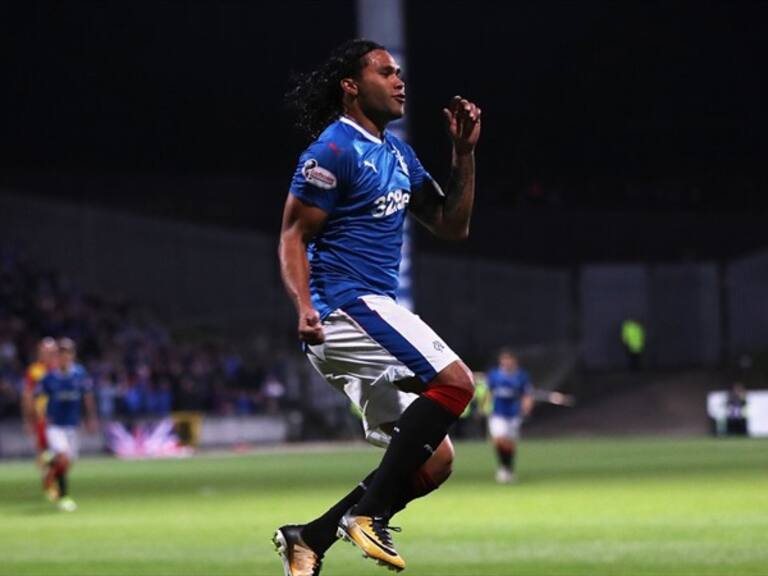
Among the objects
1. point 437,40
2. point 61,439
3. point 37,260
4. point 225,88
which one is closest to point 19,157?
point 37,260

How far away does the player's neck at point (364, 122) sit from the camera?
7695 mm

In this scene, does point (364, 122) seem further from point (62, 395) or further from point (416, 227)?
point (416, 227)

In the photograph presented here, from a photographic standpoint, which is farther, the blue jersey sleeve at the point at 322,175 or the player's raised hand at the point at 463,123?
the player's raised hand at the point at 463,123

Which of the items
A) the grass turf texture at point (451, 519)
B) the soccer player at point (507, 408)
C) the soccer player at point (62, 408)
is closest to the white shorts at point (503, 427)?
the soccer player at point (507, 408)

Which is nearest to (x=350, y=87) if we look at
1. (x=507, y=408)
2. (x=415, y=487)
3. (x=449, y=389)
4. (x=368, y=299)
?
(x=368, y=299)

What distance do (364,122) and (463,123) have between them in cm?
47

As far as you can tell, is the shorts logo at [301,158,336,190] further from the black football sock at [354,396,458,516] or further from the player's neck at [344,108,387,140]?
the black football sock at [354,396,458,516]

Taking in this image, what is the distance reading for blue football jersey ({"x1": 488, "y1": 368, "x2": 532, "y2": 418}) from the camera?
24.9 m

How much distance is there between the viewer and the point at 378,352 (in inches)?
291

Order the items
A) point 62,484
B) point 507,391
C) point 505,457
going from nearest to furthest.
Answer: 1. point 62,484
2. point 505,457
3. point 507,391

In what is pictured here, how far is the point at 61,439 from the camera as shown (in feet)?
68.1

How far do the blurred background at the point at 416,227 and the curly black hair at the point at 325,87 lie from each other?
31.0 meters

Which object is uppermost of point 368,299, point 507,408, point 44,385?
point 368,299

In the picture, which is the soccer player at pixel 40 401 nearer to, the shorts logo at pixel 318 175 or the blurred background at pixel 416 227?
the shorts logo at pixel 318 175
